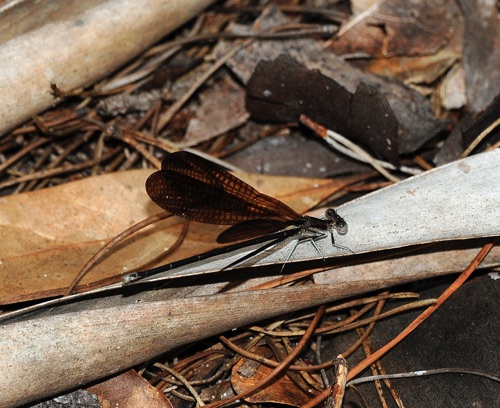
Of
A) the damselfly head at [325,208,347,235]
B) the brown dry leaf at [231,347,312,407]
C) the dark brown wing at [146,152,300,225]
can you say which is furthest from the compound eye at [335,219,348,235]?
the brown dry leaf at [231,347,312,407]

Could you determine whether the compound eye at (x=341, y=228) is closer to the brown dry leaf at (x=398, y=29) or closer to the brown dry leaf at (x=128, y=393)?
the brown dry leaf at (x=128, y=393)

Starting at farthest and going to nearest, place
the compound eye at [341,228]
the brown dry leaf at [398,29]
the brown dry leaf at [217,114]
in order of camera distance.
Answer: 1. the brown dry leaf at [398,29]
2. the brown dry leaf at [217,114]
3. the compound eye at [341,228]

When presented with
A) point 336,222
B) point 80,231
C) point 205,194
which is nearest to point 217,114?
point 205,194

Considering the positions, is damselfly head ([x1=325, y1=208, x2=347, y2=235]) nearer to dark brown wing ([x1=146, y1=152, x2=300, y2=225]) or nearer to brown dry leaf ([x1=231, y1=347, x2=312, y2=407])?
dark brown wing ([x1=146, y1=152, x2=300, y2=225])

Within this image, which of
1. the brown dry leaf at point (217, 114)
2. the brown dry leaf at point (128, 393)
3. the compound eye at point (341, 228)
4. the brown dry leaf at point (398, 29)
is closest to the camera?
the brown dry leaf at point (128, 393)

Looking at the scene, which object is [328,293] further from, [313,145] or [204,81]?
[204,81]

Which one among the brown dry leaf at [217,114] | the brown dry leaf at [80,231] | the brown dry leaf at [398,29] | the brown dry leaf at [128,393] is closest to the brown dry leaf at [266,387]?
the brown dry leaf at [128,393]
